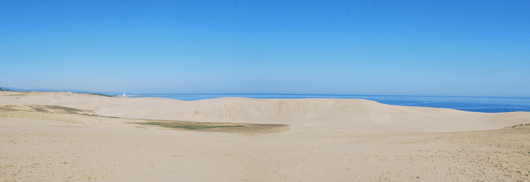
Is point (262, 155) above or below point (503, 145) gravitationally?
below

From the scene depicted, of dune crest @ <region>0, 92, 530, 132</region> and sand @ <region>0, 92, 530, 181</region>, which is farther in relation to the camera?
dune crest @ <region>0, 92, 530, 132</region>

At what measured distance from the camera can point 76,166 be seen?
871cm

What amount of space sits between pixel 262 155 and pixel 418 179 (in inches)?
238

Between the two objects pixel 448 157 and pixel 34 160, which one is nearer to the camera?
pixel 34 160

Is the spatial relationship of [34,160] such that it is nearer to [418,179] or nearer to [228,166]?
[228,166]

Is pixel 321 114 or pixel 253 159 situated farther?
pixel 321 114

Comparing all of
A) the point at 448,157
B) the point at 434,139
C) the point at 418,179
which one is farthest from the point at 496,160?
the point at 434,139

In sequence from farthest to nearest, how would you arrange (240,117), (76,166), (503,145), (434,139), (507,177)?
(240,117) < (434,139) < (503,145) < (76,166) < (507,177)

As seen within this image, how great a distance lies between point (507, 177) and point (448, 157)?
95.4 inches

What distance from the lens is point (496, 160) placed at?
31.3 feet

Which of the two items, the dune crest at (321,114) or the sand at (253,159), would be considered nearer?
the sand at (253,159)

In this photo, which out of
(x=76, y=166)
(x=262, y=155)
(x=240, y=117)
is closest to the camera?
(x=76, y=166)

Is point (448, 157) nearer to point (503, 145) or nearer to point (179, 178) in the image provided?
point (503, 145)

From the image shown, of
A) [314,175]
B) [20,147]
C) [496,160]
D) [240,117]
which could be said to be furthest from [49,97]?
[496,160]
